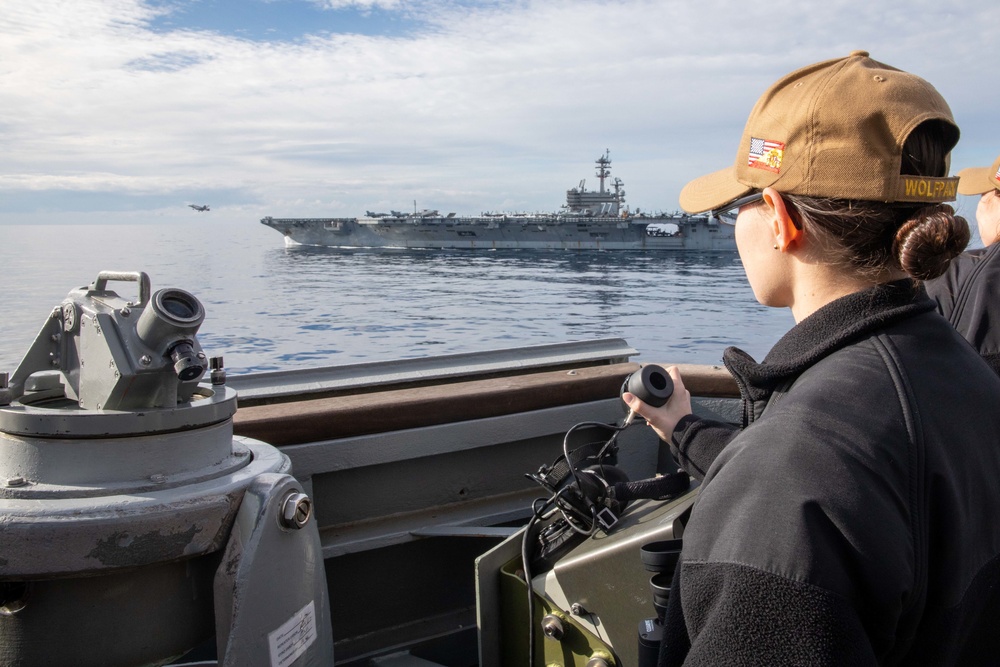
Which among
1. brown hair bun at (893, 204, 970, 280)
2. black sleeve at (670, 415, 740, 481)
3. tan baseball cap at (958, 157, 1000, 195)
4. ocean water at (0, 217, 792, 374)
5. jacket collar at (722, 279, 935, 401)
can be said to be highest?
tan baseball cap at (958, 157, 1000, 195)

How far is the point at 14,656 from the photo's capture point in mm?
1496

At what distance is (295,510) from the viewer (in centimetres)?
157

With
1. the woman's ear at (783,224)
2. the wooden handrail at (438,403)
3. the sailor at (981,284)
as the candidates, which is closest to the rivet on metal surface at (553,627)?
the wooden handrail at (438,403)

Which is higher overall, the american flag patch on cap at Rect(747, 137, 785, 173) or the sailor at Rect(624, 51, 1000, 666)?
the american flag patch on cap at Rect(747, 137, 785, 173)

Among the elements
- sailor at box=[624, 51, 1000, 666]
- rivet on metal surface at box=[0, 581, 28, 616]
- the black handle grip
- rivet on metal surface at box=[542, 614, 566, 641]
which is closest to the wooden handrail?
rivet on metal surface at box=[0, 581, 28, 616]

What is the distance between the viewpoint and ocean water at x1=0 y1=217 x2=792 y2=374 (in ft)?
55.9

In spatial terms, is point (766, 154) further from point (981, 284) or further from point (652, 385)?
point (981, 284)

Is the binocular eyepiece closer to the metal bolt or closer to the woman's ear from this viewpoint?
the metal bolt

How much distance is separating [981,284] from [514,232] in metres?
63.5

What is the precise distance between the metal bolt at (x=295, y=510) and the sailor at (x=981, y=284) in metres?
1.95

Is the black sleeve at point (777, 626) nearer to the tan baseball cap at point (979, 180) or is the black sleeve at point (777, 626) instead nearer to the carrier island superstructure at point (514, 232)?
the tan baseball cap at point (979, 180)

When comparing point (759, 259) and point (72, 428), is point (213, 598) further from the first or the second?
point (759, 259)

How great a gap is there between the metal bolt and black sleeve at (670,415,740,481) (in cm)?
74

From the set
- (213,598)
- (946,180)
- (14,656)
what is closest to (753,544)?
(946,180)
